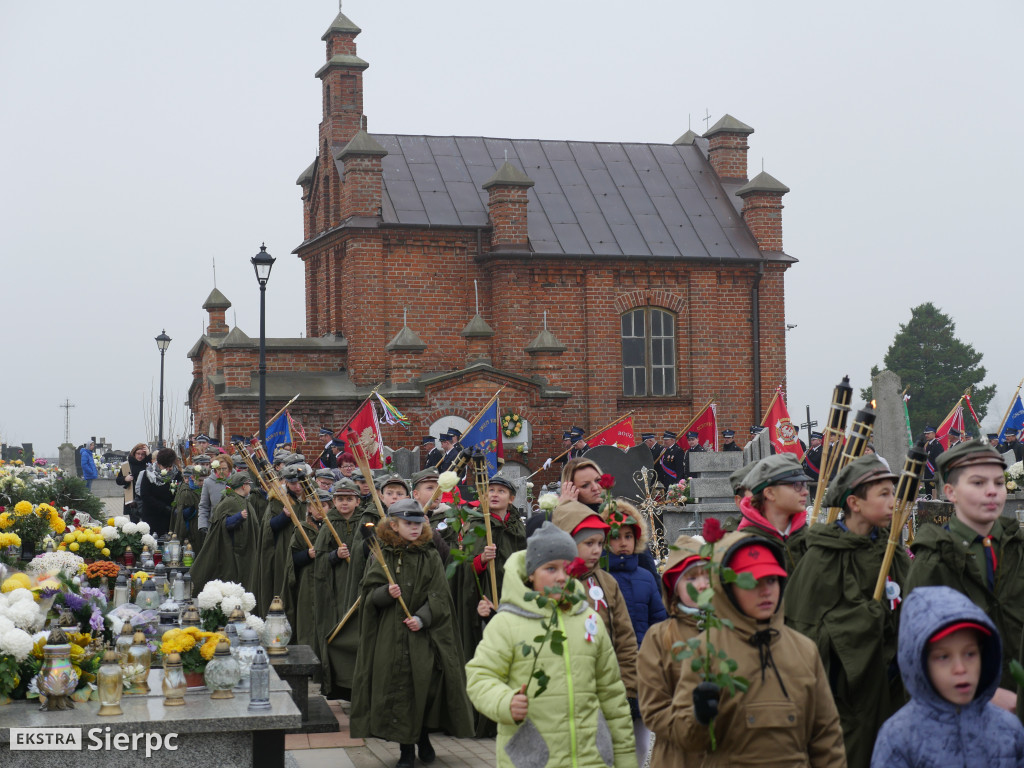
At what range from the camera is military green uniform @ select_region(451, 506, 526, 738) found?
930 centimetres

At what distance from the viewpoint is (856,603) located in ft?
18.7

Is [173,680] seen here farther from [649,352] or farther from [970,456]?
[649,352]

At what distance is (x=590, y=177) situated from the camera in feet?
110

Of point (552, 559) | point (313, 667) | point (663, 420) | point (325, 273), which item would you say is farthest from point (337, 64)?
point (552, 559)

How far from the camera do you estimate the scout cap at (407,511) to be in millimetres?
8648

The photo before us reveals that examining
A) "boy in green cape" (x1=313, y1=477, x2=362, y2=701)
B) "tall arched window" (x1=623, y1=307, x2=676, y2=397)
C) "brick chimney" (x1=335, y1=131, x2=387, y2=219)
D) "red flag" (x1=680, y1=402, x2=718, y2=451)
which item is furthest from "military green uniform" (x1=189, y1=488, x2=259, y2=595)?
"tall arched window" (x1=623, y1=307, x2=676, y2=397)

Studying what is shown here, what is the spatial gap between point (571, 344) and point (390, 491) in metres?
21.4

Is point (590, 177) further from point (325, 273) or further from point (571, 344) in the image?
point (325, 273)

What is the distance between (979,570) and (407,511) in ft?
13.6

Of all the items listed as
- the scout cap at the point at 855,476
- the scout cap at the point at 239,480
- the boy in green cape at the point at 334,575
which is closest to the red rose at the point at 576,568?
the scout cap at the point at 855,476

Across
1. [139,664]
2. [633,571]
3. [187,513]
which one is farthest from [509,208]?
[139,664]

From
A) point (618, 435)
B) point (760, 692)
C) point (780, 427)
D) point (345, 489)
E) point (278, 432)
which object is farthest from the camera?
point (618, 435)

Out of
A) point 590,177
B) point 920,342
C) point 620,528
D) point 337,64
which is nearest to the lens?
point 620,528

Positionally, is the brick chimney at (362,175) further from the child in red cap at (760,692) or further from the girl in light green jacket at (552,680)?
the child in red cap at (760,692)
